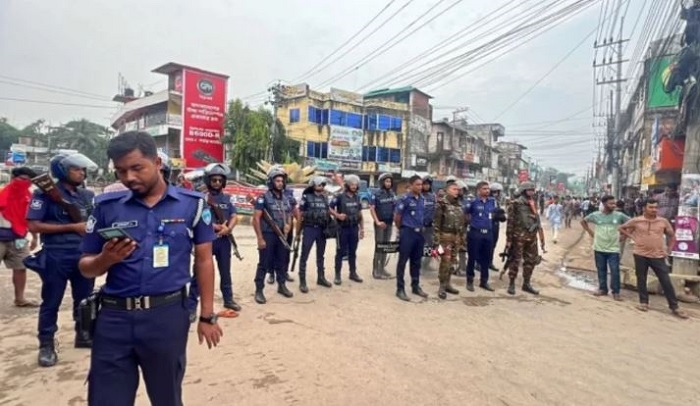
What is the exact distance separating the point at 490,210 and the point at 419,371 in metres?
4.00

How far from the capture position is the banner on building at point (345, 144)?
113 ft

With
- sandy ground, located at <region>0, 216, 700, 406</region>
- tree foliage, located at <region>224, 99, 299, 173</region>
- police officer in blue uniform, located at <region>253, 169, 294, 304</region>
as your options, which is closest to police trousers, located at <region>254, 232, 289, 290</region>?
police officer in blue uniform, located at <region>253, 169, 294, 304</region>

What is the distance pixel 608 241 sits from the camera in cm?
666

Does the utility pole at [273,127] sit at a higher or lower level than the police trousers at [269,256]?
higher

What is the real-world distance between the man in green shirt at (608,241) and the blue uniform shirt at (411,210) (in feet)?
10.2

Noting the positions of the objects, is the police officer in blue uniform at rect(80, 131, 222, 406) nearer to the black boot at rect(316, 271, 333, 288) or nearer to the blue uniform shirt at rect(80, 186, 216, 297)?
the blue uniform shirt at rect(80, 186, 216, 297)

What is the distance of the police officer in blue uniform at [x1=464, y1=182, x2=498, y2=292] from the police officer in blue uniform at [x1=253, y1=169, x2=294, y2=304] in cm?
304

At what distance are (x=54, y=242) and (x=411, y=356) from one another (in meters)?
3.29

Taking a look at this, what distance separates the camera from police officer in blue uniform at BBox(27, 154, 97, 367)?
340cm

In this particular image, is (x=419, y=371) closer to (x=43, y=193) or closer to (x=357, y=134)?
(x=43, y=193)

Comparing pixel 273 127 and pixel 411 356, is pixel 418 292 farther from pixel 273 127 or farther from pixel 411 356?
pixel 273 127

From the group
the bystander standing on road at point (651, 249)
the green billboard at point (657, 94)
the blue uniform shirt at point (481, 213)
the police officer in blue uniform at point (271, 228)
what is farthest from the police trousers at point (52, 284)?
the green billboard at point (657, 94)

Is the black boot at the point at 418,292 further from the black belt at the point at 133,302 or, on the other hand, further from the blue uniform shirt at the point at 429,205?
the black belt at the point at 133,302

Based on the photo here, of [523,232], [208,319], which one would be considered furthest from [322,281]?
[208,319]
